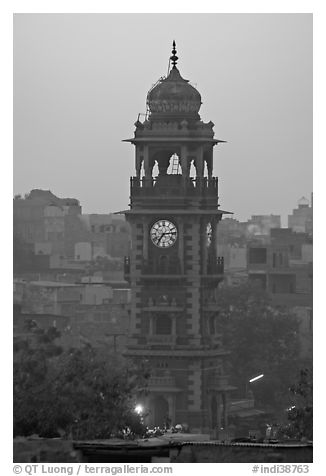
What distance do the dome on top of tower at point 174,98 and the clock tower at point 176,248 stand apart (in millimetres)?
25

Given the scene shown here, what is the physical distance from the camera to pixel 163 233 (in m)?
83.8

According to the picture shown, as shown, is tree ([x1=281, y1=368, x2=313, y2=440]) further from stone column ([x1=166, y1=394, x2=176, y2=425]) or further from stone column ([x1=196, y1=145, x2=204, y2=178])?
stone column ([x1=196, y1=145, x2=204, y2=178])

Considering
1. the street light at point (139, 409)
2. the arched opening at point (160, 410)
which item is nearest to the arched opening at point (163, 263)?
the arched opening at point (160, 410)

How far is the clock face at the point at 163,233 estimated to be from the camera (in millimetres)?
83562

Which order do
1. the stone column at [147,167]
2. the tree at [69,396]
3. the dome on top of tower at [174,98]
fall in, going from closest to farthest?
the tree at [69,396]
the stone column at [147,167]
the dome on top of tower at [174,98]

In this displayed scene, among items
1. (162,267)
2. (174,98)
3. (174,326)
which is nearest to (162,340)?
(174,326)

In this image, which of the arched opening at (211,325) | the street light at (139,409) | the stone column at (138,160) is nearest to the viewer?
the street light at (139,409)

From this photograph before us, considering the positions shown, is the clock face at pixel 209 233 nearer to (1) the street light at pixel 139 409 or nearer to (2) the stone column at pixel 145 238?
(2) the stone column at pixel 145 238

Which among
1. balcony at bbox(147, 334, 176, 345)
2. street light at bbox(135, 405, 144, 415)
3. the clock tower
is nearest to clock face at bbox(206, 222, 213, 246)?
the clock tower

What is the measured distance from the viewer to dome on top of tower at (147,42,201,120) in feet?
275

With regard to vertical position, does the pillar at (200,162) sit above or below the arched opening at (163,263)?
above

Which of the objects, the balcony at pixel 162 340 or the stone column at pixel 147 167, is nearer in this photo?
the stone column at pixel 147 167

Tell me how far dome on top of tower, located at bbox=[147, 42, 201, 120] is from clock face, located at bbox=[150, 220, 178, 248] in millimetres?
2658
